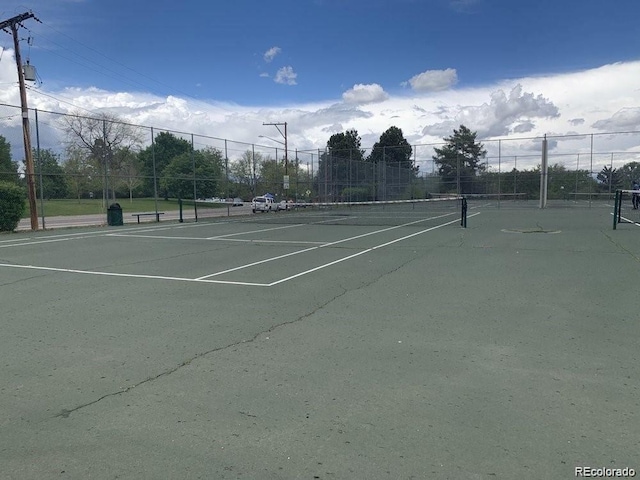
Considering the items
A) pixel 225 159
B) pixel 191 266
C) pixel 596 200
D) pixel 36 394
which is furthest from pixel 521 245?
pixel 596 200

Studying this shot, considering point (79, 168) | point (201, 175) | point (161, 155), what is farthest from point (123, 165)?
point (161, 155)

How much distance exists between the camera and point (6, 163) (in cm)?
2677

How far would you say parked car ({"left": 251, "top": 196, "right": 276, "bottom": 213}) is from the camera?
37534 millimetres

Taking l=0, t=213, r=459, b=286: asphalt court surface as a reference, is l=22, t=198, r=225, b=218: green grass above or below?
above

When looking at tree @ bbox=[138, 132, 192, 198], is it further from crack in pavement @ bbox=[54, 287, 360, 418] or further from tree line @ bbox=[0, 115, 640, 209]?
crack in pavement @ bbox=[54, 287, 360, 418]

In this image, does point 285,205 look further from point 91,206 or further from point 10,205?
point 91,206

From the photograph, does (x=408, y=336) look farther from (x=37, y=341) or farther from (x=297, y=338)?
(x=37, y=341)

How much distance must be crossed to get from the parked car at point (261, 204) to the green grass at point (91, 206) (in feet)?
7.66

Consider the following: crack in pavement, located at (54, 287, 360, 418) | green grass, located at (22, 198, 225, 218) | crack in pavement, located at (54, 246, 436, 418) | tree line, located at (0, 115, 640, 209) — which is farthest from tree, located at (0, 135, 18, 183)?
crack in pavement, located at (54, 287, 360, 418)

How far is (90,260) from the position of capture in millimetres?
12070

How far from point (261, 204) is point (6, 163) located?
1674cm

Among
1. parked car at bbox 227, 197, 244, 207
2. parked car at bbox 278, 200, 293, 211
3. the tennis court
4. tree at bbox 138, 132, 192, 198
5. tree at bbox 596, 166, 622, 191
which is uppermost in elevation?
→ tree at bbox 138, 132, 192, 198

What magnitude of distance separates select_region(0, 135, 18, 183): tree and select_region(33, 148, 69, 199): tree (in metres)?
1.03

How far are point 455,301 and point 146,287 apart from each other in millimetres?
5219
